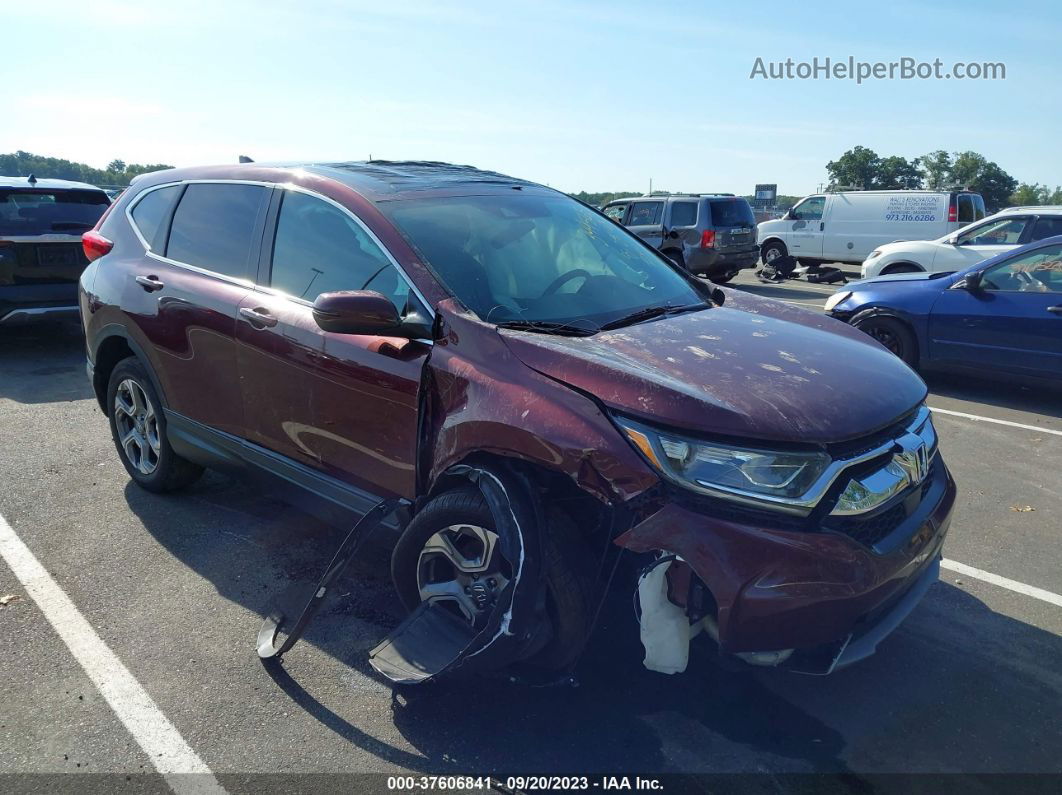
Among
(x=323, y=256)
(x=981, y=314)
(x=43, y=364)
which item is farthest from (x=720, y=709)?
(x=43, y=364)

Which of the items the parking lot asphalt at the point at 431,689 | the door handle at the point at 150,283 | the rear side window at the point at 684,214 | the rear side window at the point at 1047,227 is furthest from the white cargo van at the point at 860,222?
the door handle at the point at 150,283

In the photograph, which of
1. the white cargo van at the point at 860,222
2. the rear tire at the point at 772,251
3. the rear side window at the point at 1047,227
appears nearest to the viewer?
the rear side window at the point at 1047,227

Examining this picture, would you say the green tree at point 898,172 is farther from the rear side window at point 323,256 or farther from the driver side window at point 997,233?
the rear side window at point 323,256

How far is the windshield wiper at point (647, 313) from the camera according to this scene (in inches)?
127

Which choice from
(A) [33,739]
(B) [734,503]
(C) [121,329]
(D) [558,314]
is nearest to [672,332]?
(D) [558,314]

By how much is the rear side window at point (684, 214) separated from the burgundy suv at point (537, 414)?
41.6 feet

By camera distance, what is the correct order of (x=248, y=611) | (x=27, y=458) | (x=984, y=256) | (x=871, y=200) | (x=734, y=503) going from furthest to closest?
(x=871, y=200)
(x=984, y=256)
(x=27, y=458)
(x=248, y=611)
(x=734, y=503)

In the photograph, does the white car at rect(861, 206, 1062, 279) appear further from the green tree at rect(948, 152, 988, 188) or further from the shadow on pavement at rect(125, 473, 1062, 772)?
the green tree at rect(948, 152, 988, 188)

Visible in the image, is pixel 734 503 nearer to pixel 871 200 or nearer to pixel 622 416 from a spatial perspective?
pixel 622 416

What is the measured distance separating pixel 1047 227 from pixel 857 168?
68.2 metres

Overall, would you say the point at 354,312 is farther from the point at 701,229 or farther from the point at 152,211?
the point at 701,229

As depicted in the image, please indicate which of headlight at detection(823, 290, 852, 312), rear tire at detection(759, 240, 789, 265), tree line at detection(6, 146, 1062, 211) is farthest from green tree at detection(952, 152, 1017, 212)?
headlight at detection(823, 290, 852, 312)

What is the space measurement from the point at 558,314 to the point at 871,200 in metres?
17.1

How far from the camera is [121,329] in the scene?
452cm
